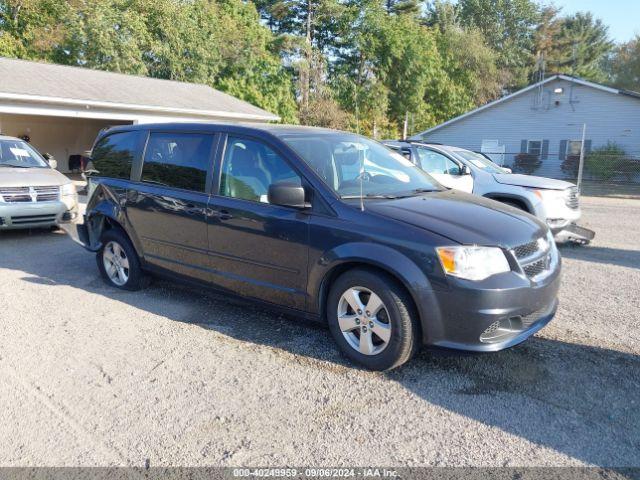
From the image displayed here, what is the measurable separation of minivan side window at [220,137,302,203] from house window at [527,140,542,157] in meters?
26.6

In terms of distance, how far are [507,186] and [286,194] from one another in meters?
5.89

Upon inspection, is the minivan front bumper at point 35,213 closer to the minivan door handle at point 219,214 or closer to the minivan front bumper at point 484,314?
the minivan door handle at point 219,214

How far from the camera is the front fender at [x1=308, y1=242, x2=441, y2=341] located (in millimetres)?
3539

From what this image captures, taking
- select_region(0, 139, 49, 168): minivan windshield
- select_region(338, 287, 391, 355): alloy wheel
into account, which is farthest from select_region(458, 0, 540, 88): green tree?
select_region(338, 287, 391, 355): alloy wheel

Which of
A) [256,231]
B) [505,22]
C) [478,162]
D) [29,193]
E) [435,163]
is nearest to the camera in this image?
[256,231]

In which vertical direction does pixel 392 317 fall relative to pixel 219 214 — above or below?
below

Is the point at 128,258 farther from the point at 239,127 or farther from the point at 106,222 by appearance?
the point at 239,127

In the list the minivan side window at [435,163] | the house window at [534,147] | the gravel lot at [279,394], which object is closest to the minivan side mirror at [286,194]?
the gravel lot at [279,394]

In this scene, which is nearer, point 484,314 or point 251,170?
point 484,314

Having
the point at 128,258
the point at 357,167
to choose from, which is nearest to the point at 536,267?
the point at 357,167

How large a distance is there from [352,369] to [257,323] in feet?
4.09

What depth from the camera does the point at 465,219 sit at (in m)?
3.87

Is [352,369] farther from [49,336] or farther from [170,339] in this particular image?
[49,336]

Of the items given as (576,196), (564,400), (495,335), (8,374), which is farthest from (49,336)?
(576,196)
